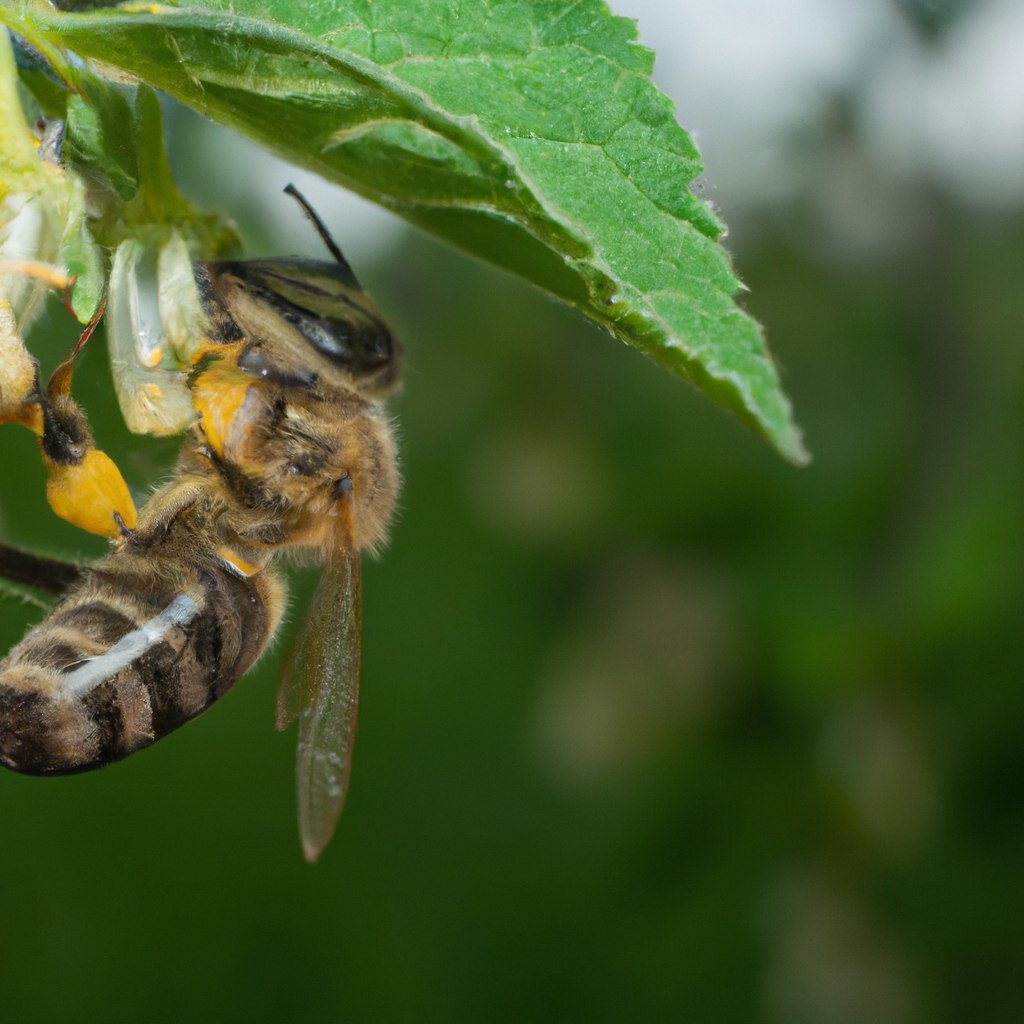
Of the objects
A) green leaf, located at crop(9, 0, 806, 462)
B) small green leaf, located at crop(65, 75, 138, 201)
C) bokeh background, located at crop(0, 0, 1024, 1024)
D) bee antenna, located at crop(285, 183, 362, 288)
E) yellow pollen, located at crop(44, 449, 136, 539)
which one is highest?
green leaf, located at crop(9, 0, 806, 462)

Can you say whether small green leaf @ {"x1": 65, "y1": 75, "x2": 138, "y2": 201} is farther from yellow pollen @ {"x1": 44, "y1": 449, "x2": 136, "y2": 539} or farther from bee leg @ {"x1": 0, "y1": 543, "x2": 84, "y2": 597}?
bee leg @ {"x1": 0, "y1": 543, "x2": 84, "y2": 597}

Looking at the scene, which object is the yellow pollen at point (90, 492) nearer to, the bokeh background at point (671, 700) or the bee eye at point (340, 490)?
the bee eye at point (340, 490)

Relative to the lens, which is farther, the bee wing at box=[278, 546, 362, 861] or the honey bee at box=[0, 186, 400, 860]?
the bee wing at box=[278, 546, 362, 861]

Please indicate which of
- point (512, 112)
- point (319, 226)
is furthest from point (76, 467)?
point (512, 112)

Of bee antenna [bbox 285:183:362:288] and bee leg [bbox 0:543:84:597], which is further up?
bee antenna [bbox 285:183:362:288]

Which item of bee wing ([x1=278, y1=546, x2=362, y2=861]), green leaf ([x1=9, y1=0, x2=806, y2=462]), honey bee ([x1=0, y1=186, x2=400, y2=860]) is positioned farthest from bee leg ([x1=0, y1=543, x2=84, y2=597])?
green leaf ([x1=9, y1=0, x2=806, y2=462])

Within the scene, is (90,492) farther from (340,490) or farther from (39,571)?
(340,490)
